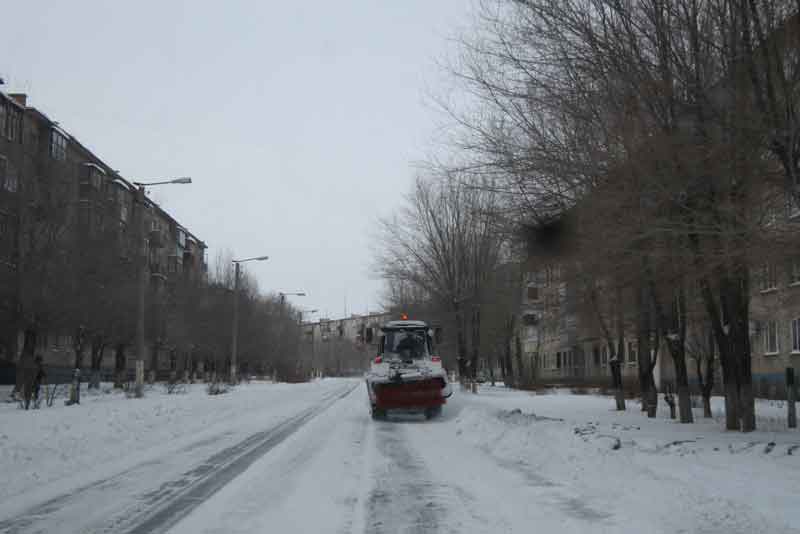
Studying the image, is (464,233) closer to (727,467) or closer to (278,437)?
(278,437)

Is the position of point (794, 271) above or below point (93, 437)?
above

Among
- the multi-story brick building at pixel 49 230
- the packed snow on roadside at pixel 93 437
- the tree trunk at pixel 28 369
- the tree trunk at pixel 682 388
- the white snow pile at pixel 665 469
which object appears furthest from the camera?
the multi-story brick building at pixel 49 230

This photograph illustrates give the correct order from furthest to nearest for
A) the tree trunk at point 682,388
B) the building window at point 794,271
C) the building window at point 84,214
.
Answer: the building window at point 84,214 → the tree trunk at point 682,388 → the building window at point 794,271

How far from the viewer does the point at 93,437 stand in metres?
16.2

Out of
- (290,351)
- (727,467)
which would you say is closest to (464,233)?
(727,467)

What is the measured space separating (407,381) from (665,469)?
1281 centimetres

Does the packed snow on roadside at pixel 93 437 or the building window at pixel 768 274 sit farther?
the building window at pixel 768 274

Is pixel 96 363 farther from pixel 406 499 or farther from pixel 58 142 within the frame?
pixel 406 499

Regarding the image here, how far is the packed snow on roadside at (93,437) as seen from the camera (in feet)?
35.6

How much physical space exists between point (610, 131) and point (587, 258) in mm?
2376

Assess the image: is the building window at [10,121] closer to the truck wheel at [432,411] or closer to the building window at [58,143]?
the building window at [58,143]

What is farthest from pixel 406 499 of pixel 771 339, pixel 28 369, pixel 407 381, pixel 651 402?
pixel 771 339

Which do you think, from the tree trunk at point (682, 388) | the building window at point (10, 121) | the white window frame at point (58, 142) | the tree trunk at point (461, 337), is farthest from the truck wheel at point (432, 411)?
the white window frame at point (58, 142)

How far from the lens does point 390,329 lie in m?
24.9
